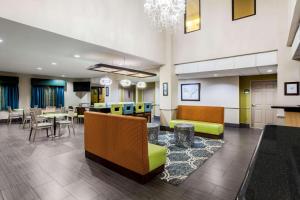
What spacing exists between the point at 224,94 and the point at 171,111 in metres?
2.96

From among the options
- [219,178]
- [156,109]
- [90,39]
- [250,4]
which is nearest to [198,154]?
[219,178]

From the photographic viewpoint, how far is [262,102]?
7086 millimetres

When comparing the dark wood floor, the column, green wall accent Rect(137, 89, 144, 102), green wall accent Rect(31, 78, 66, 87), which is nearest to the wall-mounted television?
green wall accent Rect(31, 78, 66, 87)

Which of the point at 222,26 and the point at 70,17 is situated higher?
the point at 222,26

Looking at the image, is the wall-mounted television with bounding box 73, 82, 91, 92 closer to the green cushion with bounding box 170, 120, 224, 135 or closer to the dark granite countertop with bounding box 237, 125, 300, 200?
the green cushion with bounding box 170, 120, 224, 135

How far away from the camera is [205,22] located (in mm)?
5816

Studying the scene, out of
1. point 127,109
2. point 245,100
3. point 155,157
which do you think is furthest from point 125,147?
point 245,100

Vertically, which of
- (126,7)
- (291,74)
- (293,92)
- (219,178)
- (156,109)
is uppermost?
(126,7)

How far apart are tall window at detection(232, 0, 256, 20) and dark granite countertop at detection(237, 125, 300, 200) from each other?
16.8 ft

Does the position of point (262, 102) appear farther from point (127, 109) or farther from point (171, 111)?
point (127, 109)

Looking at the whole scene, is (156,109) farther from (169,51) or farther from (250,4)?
(250,4)

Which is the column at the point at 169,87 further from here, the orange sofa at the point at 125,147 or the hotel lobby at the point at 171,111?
the orange sofa at the point at 125,147

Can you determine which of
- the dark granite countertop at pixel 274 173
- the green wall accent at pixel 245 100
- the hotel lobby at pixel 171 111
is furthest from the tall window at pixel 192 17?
the dark granite countertop at pixel 274 173

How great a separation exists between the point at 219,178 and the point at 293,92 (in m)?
3.37
